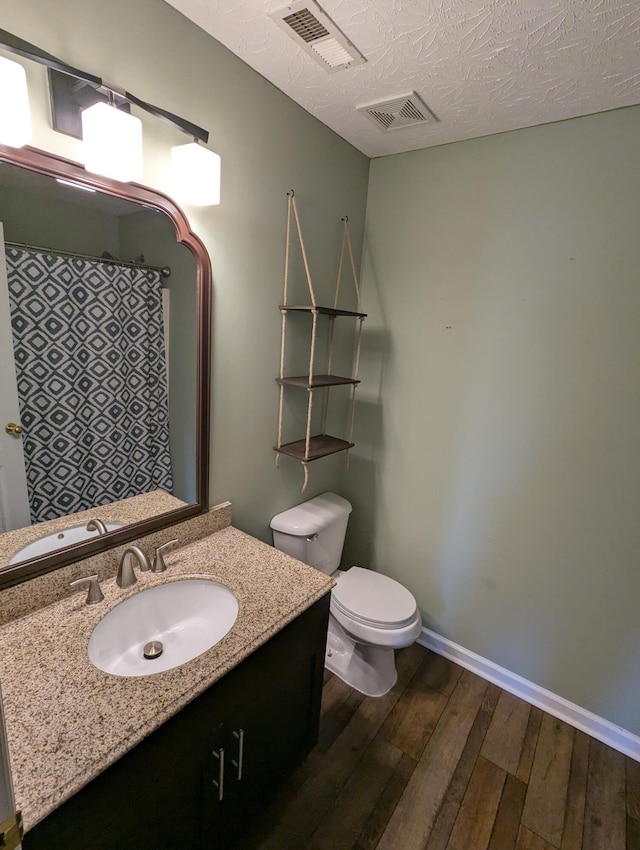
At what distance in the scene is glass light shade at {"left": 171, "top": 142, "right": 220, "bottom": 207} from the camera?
1.13 meters

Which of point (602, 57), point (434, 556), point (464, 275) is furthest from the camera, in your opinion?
point (434, 556)

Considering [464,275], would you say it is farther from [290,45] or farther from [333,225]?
[290,45]

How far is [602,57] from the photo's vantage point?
113 cm

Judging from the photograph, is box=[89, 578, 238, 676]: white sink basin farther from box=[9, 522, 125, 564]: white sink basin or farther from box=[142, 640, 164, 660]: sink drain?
box=[9, 522, 125, 564]: white sink basin

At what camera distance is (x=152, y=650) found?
1.13m

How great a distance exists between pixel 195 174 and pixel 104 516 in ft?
3.42

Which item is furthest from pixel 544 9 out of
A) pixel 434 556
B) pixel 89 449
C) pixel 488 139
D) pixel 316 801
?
pixel 316 801

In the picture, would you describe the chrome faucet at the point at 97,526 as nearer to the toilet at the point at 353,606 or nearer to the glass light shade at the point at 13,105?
the toilet at the point at 353,606

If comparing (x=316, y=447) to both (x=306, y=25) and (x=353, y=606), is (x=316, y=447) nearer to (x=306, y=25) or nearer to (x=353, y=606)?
(x=353, y=606)

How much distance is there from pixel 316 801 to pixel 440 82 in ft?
8.07

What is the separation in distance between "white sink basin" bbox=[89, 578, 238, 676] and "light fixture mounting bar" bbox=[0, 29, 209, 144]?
1322 mm

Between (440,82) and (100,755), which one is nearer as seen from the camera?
(100,755)

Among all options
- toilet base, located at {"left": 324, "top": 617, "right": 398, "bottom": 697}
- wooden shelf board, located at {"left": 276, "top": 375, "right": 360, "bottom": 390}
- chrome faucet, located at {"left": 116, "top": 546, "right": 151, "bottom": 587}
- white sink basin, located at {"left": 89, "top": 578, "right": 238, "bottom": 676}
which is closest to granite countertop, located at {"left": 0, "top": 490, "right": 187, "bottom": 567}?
chrome faucet, located at {"left": 116, "top": 546, "right": 151, "bottom": 587}

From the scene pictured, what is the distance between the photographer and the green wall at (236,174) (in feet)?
3.20
